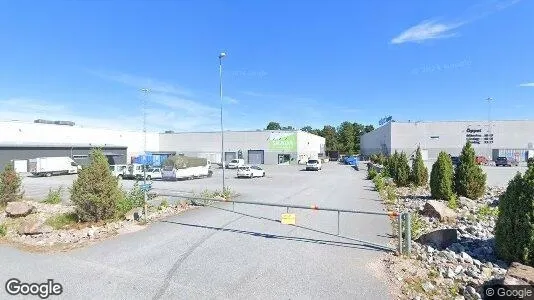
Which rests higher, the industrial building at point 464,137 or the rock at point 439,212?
the industrial building at point 464,137

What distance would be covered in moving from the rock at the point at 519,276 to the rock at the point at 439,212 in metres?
6.19

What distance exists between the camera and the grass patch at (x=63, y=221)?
1173 centimetres

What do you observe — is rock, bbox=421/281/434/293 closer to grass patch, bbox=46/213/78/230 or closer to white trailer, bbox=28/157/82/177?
grass patch, bbox=46/213/78/230

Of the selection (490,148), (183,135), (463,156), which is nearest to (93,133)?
(183,135)

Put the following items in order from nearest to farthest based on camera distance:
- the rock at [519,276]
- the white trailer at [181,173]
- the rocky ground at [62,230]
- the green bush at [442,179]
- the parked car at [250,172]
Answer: the rock at [519,276] → the rocky ground at [62,230] → the green bush at [442,179] → the white trailer at [181,173] → the parked car at [250,172]

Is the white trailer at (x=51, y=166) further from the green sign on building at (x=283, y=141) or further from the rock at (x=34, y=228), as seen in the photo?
the green sign on building at (x=283, y=141)

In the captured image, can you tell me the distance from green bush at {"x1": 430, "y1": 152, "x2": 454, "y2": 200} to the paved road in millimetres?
6505

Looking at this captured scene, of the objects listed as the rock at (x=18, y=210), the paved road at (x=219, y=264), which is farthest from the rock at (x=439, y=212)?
the rock at (x=18, y=210)

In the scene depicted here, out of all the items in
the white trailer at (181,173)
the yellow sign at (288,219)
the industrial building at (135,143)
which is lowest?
the yellow sign at (288,219)

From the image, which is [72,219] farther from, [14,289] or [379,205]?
[379,205]

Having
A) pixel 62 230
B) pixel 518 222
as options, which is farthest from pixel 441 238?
pixel 62 230

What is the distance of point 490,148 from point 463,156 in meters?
56.9

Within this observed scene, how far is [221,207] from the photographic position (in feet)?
48.8

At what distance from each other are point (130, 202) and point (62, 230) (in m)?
2.71
